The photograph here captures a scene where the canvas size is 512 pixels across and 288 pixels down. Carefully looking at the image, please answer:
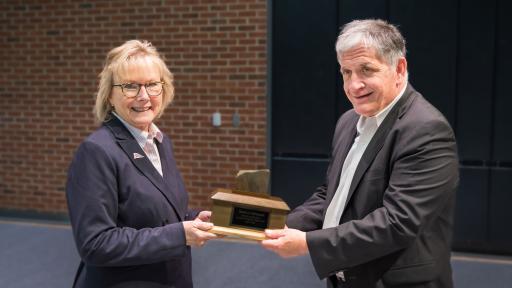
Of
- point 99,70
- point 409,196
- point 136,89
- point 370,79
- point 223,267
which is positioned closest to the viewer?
point 409,196

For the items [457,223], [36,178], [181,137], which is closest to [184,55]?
[181,137]

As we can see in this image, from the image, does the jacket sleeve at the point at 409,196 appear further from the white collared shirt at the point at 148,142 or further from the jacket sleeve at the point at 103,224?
the white collared shirt at the point at 148,142

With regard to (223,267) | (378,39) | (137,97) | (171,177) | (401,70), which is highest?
(378,39)

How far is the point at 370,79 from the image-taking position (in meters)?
1.91

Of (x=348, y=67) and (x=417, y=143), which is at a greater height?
(x=348, y=67)

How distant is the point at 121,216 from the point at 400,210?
3.43 ft

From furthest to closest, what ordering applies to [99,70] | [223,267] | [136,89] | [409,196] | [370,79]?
[99,70] < [223,267] < [136,89] < [370,79] < [409,196]

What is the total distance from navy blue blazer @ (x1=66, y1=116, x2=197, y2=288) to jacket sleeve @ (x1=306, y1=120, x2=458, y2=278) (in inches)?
26.4

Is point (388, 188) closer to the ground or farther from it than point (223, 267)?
farther from it

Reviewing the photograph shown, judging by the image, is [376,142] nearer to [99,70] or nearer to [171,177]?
[171,177]

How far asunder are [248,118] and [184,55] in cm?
106

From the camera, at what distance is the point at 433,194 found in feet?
5.94

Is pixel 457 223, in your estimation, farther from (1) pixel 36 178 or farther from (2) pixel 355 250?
(1) pixel 36 178

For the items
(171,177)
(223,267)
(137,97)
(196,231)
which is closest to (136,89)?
(137,97)
